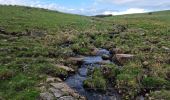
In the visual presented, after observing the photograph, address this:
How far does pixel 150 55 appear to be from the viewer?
1677 inches

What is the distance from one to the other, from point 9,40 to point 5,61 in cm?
1476

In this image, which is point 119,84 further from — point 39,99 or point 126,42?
point 126,42

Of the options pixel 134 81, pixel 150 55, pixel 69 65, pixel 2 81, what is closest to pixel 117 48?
pixel 150 55

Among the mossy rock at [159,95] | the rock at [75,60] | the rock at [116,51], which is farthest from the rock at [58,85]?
the rock at [116,51]

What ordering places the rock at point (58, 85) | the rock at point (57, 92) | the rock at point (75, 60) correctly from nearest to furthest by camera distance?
the rock at point (57, 92) → the rock at point (58, 85) → the rock at point (75, 60)

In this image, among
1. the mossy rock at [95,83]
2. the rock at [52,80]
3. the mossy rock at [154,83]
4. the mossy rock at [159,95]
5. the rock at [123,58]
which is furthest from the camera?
the rock at [123,58]

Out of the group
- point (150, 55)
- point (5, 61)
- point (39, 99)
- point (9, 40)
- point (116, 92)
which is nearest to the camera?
point (39, 99)

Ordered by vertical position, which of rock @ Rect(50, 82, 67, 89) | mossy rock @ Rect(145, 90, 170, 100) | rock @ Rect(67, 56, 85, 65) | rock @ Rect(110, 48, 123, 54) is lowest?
mossy rock @ Rect(145, 90, 170, 100)

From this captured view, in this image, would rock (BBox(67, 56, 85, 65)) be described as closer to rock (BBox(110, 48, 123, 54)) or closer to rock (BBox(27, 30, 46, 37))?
rock (BBox(110, 48, 123, 54))

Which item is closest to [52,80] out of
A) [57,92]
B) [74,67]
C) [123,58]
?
[57,92]

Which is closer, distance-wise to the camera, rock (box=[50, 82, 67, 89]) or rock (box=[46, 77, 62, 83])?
rock (box=[50, 82, 67, 89])

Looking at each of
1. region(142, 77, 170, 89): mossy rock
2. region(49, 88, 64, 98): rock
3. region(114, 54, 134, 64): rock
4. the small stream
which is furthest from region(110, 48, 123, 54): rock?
region(49, 88, 64, 98): rock

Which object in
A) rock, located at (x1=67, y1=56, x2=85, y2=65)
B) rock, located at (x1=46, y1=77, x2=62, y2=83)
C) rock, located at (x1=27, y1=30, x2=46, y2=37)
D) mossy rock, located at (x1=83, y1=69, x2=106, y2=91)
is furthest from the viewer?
rock, located at (x1=27, y1=30, x2=46, y2=37)

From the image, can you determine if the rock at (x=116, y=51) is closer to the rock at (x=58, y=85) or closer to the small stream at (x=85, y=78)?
the small stream at (x=85, y=78)
